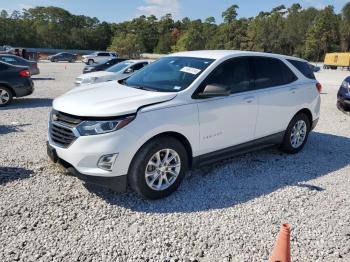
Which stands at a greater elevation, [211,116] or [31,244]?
[211,116]

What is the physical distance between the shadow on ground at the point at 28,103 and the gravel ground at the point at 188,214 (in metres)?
5.23

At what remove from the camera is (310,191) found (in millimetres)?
4871

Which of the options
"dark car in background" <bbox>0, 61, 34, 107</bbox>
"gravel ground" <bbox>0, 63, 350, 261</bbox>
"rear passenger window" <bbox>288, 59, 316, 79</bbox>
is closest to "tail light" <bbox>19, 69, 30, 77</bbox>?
"dark car in background" <bbox>0, 61, 34, 107</bbox>

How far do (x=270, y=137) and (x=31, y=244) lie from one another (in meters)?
3.84

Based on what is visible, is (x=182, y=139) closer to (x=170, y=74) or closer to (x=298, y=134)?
(x=170, y=74)

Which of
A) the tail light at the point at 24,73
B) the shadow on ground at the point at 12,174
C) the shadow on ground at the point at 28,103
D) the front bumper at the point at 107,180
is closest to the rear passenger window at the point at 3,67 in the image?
the tail light at the point at 24,73

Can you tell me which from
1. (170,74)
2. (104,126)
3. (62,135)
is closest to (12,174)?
(62,135)

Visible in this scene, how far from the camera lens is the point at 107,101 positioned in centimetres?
430

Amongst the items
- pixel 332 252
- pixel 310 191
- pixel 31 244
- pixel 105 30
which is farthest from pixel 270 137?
pixel 105 30

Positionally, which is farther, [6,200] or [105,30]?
[105,30]

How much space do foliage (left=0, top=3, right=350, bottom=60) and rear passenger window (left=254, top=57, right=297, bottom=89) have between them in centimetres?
7161

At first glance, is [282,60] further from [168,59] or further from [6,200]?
[6,200]

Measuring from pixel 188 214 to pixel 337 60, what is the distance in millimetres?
58210

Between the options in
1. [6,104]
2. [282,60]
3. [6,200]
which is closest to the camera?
[6,200]
